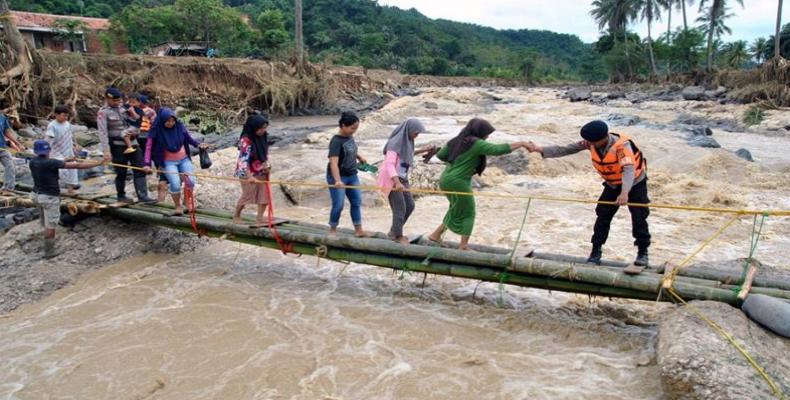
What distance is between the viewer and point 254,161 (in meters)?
5.62

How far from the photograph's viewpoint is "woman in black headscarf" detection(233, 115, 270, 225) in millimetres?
5500

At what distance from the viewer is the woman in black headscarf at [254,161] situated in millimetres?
5500

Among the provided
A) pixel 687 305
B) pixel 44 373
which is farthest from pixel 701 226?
pixel 44 373

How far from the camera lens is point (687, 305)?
3.91m

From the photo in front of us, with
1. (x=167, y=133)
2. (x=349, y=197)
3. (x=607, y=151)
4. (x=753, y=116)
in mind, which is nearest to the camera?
(x=607, y=151)

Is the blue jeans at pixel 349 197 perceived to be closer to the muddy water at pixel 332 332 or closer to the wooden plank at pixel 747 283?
the muddy water at pixel 332 332

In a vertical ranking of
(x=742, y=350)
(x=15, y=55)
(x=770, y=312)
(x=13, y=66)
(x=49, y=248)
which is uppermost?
(x=15, y=55)

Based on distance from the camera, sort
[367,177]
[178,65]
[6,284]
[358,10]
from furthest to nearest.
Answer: [358,10], [178,65], [367,177], [6,284]

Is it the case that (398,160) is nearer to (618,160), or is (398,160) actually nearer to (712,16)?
(618,160)

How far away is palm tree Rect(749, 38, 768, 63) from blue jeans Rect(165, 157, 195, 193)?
47.0 meters

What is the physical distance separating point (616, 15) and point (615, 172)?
5845 cm

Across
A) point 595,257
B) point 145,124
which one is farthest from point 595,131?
point 145,124

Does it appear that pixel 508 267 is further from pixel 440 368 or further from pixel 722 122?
pixel 722 122

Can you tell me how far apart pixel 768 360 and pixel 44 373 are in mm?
5233
